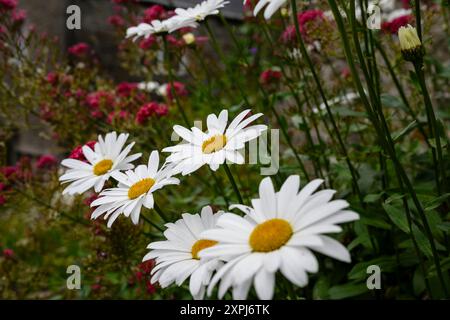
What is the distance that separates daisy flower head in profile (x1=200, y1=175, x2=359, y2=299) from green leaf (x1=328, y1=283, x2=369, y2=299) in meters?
0.62

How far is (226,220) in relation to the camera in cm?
72

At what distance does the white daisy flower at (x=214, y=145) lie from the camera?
0.83 meters

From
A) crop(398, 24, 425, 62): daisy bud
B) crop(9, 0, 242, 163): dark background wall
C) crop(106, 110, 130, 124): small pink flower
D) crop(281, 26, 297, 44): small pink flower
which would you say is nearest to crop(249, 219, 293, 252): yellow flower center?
crop(398, 24, 425, 62): daisy bud

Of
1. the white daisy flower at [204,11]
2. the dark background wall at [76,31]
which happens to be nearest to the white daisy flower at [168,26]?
the white daisy flower at [204,11]

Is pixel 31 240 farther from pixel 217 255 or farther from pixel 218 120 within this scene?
pixel 217 255

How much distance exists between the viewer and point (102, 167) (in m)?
1.08

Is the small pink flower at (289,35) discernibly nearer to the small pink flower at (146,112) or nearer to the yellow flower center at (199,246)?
the small pink flower at (146,112)

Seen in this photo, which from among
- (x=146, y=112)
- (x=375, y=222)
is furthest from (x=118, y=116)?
(x=375, y=222)

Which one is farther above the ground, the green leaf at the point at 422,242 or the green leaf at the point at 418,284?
the green leaf at the point at 422,242

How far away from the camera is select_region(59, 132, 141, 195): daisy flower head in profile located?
1.04 m

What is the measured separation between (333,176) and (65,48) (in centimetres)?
438

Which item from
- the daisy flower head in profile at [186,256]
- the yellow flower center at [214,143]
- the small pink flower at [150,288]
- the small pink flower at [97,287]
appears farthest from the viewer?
the small pink flower at [97,287]

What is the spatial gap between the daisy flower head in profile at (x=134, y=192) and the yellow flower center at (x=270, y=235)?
0.25m
